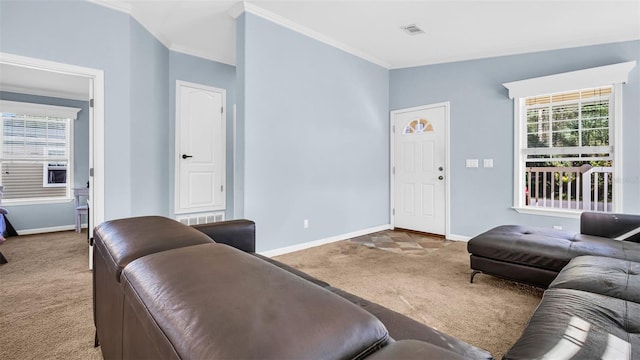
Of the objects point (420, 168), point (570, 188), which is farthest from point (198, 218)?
point (570, 188)

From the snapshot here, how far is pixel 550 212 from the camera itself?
3.81 m

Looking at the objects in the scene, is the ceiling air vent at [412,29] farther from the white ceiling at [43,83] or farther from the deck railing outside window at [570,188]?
the white ceiling at [43,83]

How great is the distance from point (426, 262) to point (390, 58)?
9.99 feet

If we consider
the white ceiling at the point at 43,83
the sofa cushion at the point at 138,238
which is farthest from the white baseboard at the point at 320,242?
the white ceiling at the point at 43,83

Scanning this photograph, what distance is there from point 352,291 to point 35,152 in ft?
18.8

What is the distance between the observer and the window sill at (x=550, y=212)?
366 centimetres

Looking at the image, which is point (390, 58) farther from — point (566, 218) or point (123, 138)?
point (123, 138)

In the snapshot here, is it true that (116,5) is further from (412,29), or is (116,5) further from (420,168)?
(420,168)

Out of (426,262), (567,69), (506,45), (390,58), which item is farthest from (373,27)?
(426,262)

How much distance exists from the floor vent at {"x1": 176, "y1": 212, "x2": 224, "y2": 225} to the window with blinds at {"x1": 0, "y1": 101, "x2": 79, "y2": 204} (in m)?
2.70

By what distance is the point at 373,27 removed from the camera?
3.72 metres

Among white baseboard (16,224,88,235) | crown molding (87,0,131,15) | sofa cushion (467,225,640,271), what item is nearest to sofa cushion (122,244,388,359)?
sofa cushion (467,225,640,271)

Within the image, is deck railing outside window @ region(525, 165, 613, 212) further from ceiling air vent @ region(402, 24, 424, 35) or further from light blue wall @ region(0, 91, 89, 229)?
light blue wall @ region(0, 91, 89, 229)

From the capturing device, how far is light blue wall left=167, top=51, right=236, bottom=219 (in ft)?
13.6
